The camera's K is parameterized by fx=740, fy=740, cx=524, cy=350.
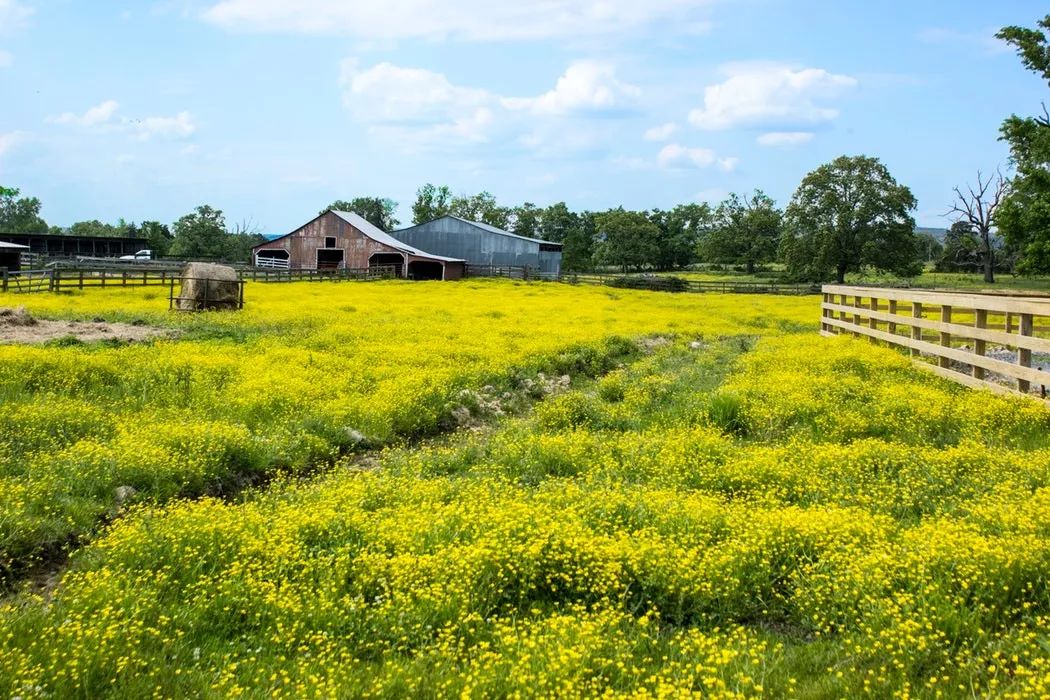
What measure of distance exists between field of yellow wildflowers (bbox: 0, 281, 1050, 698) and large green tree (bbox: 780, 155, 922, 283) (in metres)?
62.3

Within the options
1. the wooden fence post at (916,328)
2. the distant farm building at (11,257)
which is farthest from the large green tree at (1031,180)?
the distant farm building at (11,257)

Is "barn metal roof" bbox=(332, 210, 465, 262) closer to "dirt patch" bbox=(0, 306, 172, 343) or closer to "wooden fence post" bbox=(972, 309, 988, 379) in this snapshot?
"dirt patch" bbox=(0, 306, 172, 343)

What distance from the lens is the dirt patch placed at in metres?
18.5

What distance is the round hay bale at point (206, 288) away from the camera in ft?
90.8

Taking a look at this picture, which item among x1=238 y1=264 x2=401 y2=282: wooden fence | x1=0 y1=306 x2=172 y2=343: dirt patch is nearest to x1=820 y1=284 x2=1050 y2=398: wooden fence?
x1=0 y1=306 x2=172 y2=343: dirt patch

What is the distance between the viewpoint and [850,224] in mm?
70938

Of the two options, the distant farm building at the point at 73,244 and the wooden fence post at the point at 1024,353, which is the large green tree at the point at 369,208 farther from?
the wooden fence post at the point at 1024,353

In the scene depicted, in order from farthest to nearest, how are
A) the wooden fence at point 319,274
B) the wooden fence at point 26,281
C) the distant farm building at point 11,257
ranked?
the wooden fence at point 319,274
the distant farm building at point 11,257
the wooden fence at point 26,281

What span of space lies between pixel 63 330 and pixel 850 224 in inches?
2674

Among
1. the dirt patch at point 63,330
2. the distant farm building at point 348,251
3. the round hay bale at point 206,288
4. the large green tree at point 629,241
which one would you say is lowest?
the dirt patch at point 63,330

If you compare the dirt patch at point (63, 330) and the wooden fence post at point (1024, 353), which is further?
the dirt patch at point (63, 330)

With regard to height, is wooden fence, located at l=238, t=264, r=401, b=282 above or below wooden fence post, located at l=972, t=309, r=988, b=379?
above

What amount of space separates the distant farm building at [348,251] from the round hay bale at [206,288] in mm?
34897

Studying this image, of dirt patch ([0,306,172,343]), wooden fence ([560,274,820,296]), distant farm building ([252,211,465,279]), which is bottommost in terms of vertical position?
dirt patch ([0,306,172,343])
